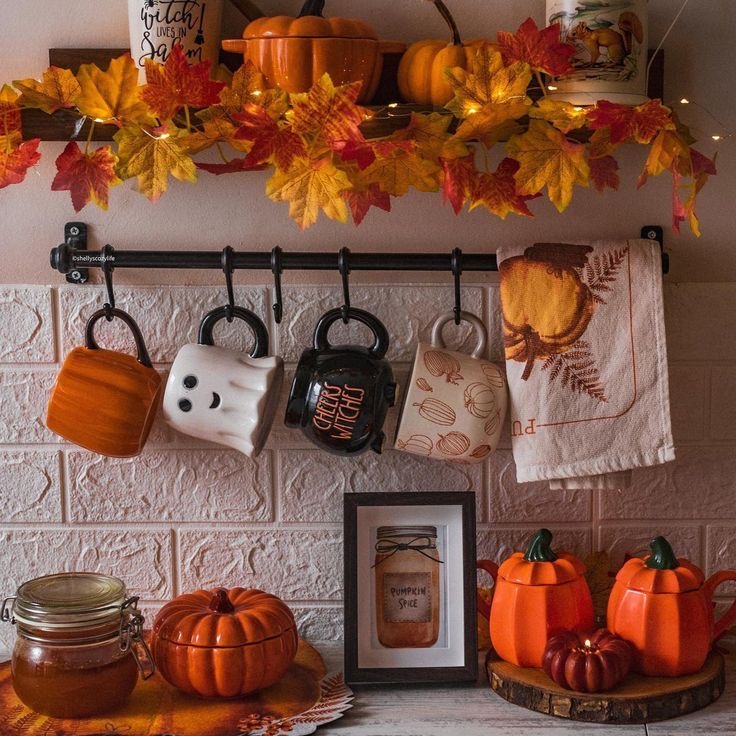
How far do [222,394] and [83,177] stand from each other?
0.91 ft

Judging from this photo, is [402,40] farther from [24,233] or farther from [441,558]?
[441,558]

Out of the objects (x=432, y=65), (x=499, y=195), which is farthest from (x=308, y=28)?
(x=499, y=195)

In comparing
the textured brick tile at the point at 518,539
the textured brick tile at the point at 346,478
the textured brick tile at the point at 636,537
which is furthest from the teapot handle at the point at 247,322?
the textured brick tile at the point at 636,537

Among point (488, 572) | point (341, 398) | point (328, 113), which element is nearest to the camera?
point (328, 113)

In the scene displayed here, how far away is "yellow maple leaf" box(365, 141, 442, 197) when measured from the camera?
1083mm

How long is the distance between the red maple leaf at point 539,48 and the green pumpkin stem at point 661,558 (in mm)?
518

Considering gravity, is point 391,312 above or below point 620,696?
above

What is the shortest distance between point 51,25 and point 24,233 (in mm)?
244

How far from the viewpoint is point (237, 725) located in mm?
1092

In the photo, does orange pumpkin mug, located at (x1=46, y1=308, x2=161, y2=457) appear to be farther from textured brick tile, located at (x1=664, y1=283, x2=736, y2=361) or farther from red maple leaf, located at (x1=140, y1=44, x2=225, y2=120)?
textured brick tile, located at (x1=664, y1=283, x2=736, y2=361)

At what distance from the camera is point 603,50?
3.55ft

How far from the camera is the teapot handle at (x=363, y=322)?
119cm

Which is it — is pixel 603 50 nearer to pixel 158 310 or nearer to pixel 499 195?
pixel 499 195

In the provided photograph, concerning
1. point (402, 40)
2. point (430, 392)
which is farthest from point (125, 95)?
point (430, 392)
